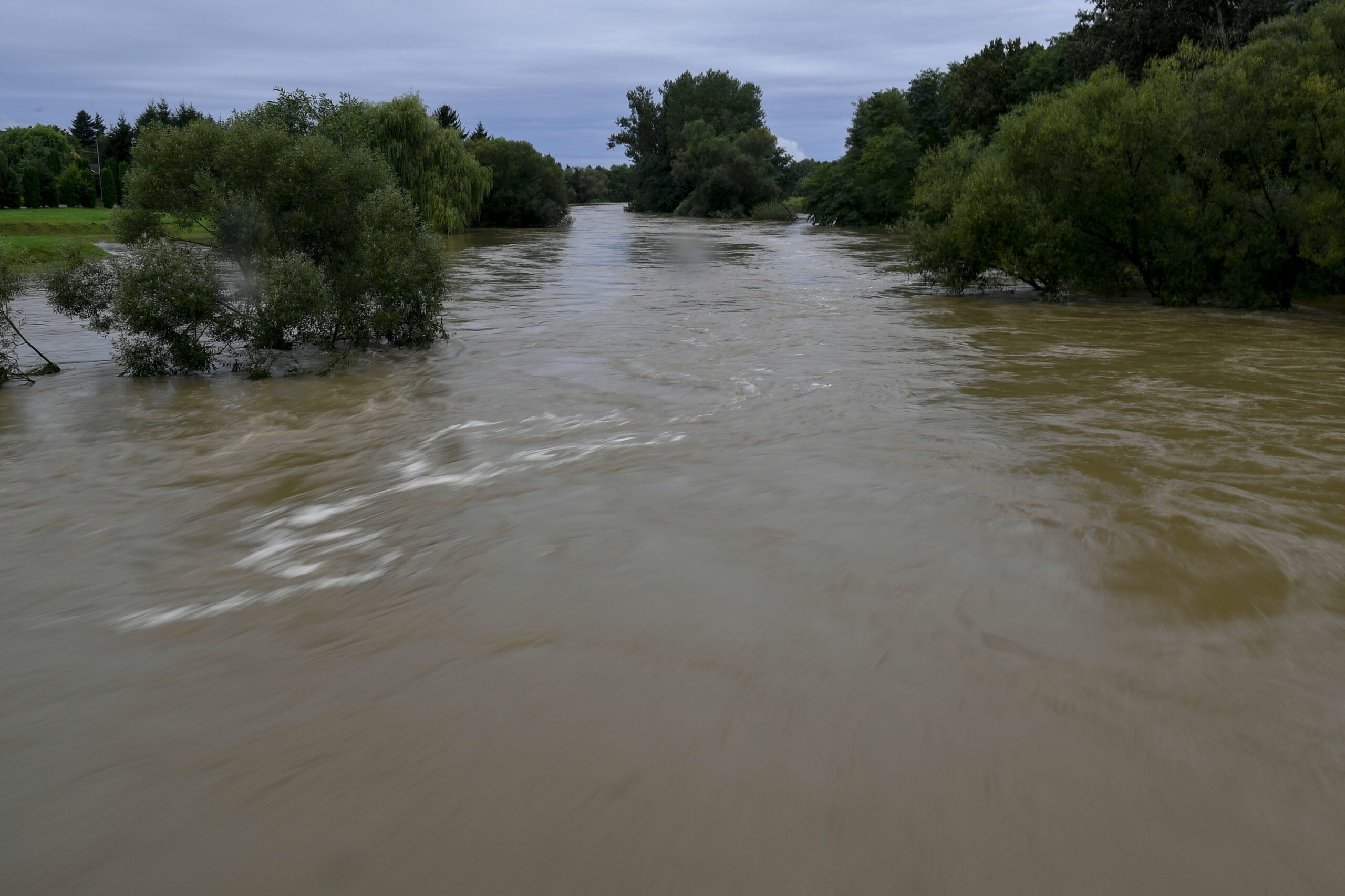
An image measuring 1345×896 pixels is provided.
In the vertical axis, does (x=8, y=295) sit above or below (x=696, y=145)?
below

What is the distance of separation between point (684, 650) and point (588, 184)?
510 ft

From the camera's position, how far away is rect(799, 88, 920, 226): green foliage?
58.2 meters

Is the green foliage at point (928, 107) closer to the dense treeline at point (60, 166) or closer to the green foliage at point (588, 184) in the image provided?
the dense treeline at point (60, 166)

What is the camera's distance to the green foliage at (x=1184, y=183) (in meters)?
16.9

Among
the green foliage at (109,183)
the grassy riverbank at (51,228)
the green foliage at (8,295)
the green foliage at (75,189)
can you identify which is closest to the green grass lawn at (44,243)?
the grassy riverbank at (51,228)

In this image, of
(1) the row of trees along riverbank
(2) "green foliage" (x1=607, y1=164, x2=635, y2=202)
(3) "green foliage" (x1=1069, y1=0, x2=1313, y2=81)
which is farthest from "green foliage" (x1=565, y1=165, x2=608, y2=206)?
(1) the row of trees along riverbank

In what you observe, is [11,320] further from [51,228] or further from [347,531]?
[51,228]

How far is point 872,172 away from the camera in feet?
194

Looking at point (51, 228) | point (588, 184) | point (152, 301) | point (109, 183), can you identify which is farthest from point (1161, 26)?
point (588, 184)

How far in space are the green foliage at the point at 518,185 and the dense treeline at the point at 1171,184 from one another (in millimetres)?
42114

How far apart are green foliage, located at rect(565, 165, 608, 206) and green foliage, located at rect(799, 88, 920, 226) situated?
284 feet

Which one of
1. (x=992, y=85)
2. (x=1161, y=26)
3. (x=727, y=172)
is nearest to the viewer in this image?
(x=1161, y=26)

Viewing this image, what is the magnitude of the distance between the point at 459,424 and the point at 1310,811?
8827 millimetres

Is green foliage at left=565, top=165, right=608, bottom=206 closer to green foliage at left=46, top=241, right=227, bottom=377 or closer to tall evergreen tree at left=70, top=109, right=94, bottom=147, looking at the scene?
tall evergreen tree at left=70, top=109, right=94, bottom=147
